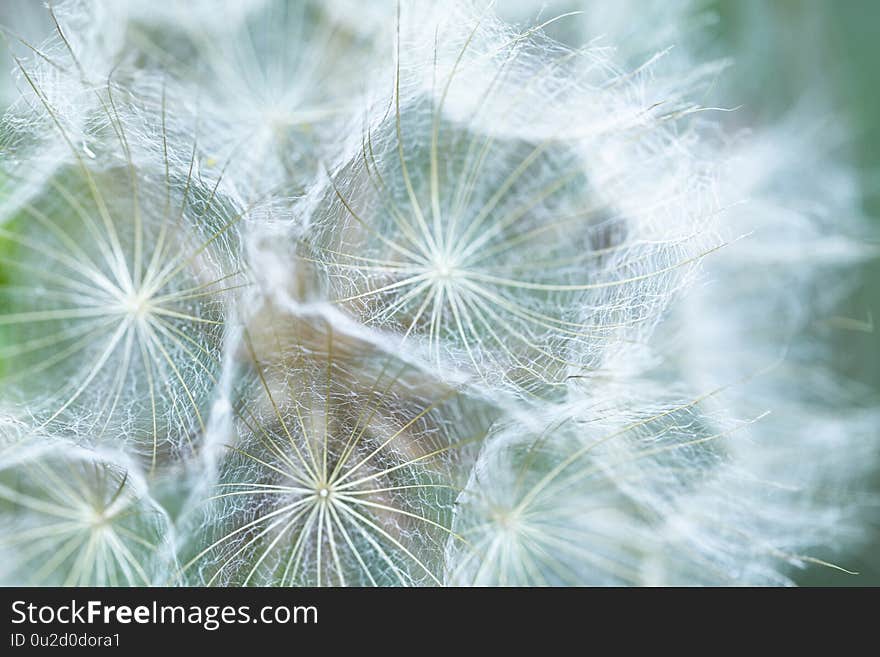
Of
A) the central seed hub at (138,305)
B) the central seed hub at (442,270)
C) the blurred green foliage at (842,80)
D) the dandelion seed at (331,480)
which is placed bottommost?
the dandelion seed at (331,480)

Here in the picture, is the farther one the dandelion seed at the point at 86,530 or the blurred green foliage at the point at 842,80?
the blurred green foliage at the point at 842,80

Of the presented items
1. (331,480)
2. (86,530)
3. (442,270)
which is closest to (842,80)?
(442,270)

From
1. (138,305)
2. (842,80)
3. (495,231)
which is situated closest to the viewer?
(138,305)

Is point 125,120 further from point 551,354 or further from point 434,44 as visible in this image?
point 551,354

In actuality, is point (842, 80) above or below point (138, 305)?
above

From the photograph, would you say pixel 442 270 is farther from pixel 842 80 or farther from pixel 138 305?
pixel 842 80

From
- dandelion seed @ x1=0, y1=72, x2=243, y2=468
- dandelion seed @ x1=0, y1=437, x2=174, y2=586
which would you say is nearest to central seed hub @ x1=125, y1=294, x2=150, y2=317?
dandelion seed @ x1=0, y1=72, x2=243, y2=468

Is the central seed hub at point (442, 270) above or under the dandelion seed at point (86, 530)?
above

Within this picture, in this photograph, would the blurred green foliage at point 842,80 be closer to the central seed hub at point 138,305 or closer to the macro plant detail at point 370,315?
the macro plant detail at point 370,315

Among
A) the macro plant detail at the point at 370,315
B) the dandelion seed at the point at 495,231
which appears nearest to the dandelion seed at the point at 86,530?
the macro plant detail at the point at 370,315
